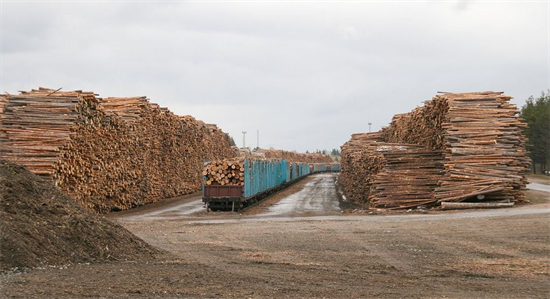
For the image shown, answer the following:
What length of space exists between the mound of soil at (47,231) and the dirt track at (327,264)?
0.53 meters

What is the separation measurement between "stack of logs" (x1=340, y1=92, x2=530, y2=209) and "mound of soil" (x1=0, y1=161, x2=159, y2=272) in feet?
49.7

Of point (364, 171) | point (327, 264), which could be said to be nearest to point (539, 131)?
point (364, 171)

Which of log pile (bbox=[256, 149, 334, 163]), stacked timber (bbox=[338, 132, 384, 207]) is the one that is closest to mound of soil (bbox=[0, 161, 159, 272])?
stacked timber (bbox=[338, 132, 384, 207])

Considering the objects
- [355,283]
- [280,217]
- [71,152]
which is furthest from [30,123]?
[355,283]

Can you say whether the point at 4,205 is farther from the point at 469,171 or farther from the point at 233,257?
the point at 469,171

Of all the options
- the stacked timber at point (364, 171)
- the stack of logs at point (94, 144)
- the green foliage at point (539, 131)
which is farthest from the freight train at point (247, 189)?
the green foliage at point (539, 131)

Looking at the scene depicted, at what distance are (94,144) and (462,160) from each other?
50.9 ft

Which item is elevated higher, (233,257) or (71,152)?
(71,152)

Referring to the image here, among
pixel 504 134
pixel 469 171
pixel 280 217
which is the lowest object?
pixel 280 217

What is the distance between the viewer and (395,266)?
420 inches

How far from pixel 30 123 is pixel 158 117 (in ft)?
43.4

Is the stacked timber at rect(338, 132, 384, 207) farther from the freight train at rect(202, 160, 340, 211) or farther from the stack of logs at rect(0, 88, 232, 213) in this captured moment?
the stack of logs at rect(0, 88, 232, 213)

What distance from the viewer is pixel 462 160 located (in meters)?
23.8

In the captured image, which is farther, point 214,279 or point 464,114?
point 464,114
